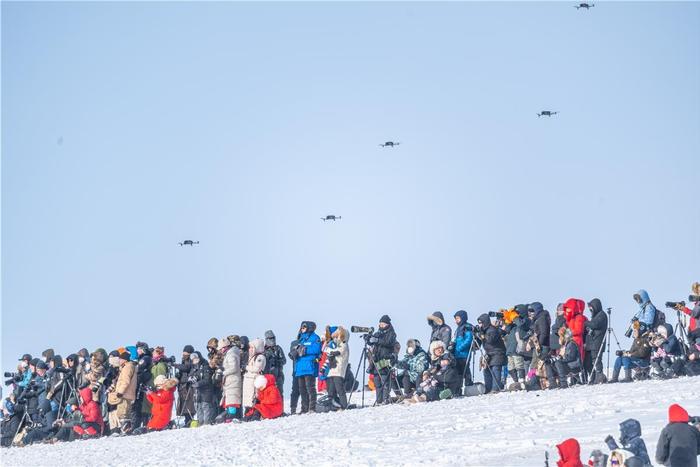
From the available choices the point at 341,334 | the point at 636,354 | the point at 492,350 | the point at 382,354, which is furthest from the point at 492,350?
the point at 341,334

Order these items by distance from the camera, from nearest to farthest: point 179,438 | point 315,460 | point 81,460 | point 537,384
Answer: point 315,460 → point 81,460 → point 179,438 → point 537,384

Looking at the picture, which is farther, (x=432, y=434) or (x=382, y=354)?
(x=382, y=354)

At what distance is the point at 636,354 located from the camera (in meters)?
23.4

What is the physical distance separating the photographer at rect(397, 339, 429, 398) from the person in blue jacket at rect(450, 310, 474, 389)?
66 centimetres

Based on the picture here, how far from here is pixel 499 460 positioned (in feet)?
50.9

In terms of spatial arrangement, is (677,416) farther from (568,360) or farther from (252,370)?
(252,370)

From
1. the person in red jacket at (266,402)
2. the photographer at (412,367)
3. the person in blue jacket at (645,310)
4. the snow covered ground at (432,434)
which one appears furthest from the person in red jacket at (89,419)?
the person in blue jacket at (645,310)

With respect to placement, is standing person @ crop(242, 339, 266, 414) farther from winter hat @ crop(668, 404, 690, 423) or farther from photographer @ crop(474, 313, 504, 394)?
winter hat @ crop(668, 404, 690, 423)

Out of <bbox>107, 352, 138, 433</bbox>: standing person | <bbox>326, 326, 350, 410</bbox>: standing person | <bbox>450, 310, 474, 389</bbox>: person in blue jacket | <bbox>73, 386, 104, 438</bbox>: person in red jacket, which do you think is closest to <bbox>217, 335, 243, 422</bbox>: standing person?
<bbox>326, 326, 350, 410</bbox>: standing person

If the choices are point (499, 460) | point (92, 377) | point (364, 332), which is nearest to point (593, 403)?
point (499, 460)

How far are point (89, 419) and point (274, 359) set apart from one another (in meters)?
4.47

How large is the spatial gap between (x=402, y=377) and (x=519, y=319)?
271 cm

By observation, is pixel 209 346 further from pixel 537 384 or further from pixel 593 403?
pixel 593 403

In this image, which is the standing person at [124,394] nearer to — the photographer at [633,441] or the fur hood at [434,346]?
the fur hood at [434,346]
